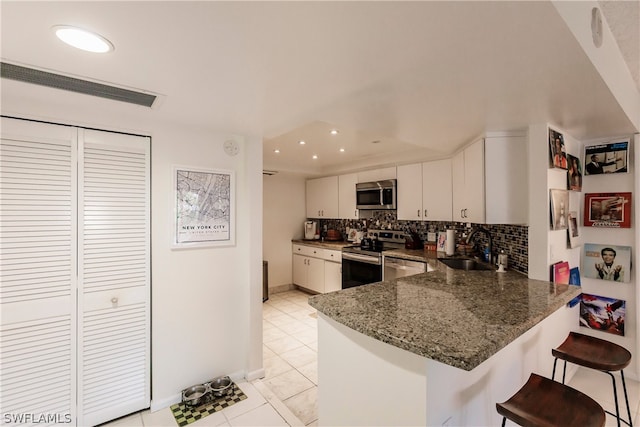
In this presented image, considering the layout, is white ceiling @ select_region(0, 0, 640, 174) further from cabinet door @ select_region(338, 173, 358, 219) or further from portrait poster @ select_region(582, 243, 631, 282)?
cabinet door @ select_region(338, 173, 358, 219)

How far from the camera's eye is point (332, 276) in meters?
4.63

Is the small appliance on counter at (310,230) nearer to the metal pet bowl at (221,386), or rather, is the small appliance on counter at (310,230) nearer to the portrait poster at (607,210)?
the metal pet bowl at (221,386)

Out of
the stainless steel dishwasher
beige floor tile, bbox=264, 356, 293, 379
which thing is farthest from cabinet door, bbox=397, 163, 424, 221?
beige floor tile, bbox=264, 356, 293, 379

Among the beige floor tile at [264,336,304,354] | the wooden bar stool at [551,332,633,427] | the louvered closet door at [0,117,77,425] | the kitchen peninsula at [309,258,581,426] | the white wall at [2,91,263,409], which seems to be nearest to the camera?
the kitchen peninsula at [309,258,581,426]

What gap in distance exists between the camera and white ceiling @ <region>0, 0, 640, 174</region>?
92cm

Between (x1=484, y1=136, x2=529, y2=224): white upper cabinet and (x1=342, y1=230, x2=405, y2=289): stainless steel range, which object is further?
(x1=342, y1=230, x2=405, y2=289): stainless steel range

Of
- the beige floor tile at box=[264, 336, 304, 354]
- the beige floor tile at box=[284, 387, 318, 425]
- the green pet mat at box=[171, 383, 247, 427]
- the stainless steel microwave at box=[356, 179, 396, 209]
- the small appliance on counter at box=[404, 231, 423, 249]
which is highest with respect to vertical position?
the stainless steel microwave at box=[356, 179, 396, 209]

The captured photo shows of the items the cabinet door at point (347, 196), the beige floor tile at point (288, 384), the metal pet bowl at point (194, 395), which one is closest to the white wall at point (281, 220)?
the cabinet door at point (347, 196)

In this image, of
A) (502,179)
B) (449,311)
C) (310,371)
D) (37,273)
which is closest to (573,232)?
(502,179)

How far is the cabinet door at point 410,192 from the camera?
12.6ft

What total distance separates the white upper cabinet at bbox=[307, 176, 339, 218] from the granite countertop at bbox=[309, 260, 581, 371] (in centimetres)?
323

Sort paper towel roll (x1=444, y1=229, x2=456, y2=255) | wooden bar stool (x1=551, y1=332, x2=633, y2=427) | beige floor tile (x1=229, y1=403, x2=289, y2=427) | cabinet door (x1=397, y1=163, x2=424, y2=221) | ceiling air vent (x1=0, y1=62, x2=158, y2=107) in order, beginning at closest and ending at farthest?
ceiling air vent (x1=0, y1=62, x2=158, y2=107) → wooden bar stool (x1=551, y1=332, x2=633, y2=427) → beige floor tile (x1=229, y1=403, x2=289, y2=427) → paper towel roll (x1=444, y1=229, x2=456, y2=255) → cabinet door (x1=397, y1=163, x2=424, y2=221)

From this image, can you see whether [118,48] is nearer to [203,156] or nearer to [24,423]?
[203,156]

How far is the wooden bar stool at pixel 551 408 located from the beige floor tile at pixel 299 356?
1.96 m
